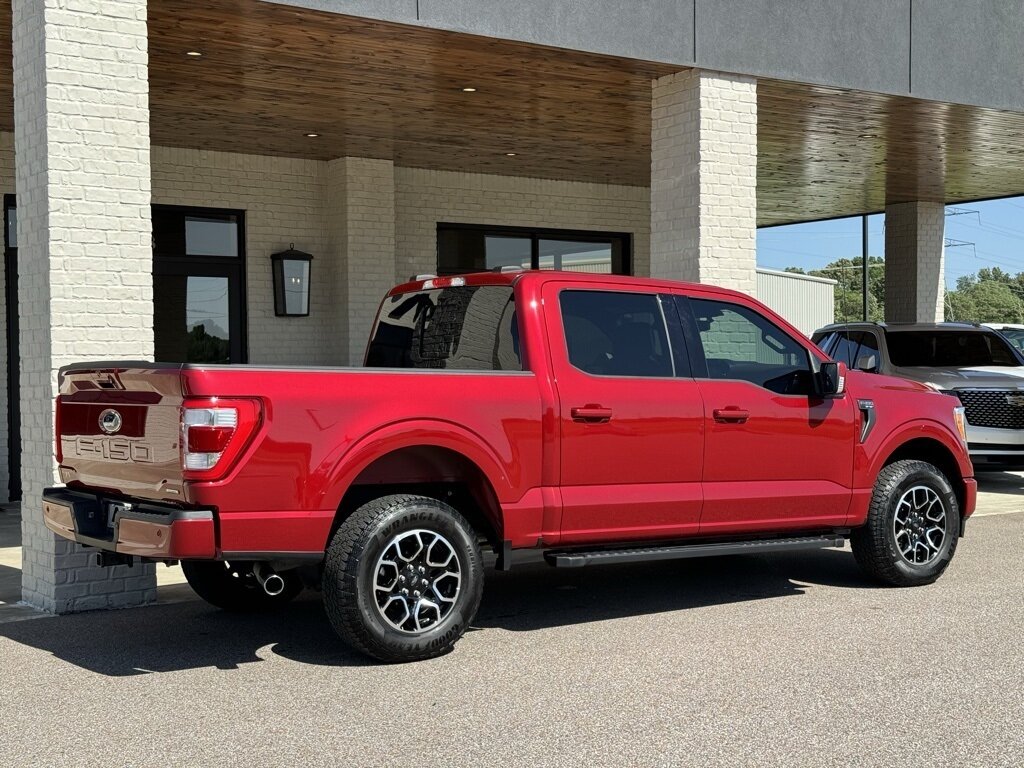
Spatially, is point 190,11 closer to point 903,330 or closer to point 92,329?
point 92,329

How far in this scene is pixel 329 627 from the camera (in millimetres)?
7348

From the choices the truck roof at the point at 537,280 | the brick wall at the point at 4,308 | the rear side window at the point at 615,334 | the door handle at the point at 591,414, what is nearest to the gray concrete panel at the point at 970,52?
the truck roof at the point at 537,280

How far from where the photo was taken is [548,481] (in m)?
6.97

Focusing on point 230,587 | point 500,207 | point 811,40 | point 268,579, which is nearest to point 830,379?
point 268,579

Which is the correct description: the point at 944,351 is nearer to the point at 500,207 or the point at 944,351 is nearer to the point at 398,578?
the point at 500,207

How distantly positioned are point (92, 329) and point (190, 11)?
8.69ft

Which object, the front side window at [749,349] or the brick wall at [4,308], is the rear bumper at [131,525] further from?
the brick wall at [4,308]

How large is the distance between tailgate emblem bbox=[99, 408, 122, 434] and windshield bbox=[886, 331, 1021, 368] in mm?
10078

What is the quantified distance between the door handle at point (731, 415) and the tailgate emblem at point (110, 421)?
3345 millimetres

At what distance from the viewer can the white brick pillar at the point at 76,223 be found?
25.7ft

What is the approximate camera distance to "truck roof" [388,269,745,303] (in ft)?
23.9

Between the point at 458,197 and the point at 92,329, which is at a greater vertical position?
the point at 458,197

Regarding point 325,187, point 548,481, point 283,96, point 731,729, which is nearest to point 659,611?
point 548,481

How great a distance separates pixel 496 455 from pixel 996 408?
343 inches
